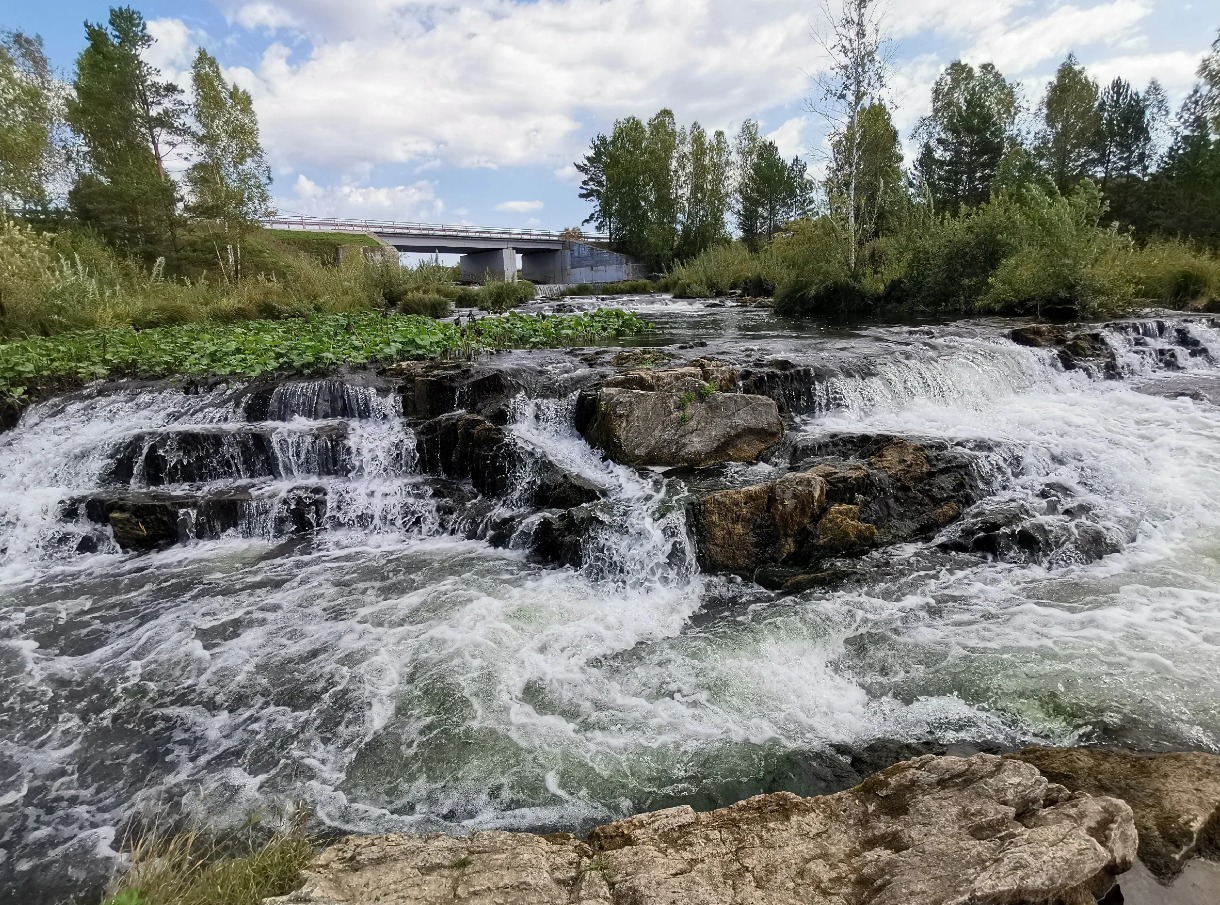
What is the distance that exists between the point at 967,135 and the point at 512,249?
3201cm

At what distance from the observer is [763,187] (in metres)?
43.2

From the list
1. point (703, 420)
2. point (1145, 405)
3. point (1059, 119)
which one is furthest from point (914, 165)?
point (703, 420)

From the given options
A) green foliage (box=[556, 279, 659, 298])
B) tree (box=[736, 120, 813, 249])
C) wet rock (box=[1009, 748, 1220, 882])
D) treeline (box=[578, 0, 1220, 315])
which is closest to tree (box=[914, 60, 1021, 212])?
treeline (box=[578, 0, 1220, 315])

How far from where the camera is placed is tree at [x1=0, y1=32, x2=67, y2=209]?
64.4ft

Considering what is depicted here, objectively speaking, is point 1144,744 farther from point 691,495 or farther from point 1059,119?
point 1059,119

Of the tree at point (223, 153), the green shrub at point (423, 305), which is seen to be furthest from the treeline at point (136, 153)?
the green shrub at point (423, 305)

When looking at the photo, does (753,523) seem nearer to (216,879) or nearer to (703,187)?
(216,879)

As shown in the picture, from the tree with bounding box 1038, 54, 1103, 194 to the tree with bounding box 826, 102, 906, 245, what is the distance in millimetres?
18221

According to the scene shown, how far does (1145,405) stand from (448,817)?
1120cm

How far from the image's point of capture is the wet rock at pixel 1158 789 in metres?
2.42

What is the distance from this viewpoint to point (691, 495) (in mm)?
6531

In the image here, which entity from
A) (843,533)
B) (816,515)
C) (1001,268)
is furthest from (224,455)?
(1001,268)

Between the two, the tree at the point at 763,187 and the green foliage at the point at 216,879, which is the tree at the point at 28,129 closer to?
the green foliage at the point at 216,879

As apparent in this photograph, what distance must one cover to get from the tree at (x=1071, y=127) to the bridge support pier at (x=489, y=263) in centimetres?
3366
